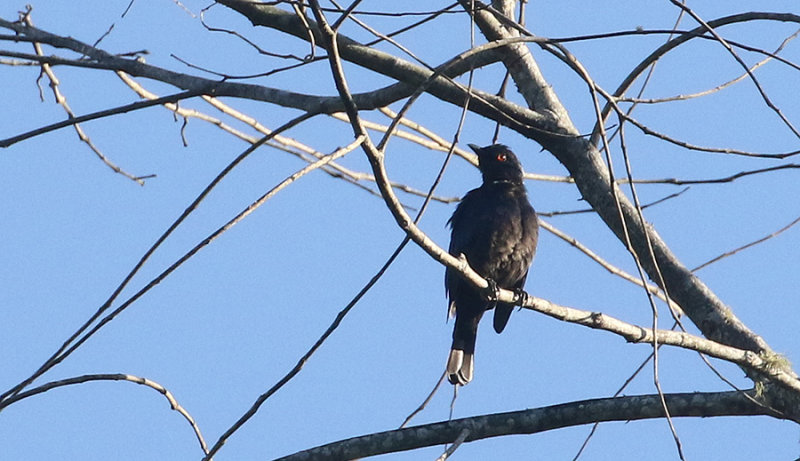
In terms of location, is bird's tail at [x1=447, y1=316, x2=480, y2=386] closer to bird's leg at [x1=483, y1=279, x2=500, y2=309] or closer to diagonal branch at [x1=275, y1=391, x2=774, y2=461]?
bird's leg at [x1=483, y1=279, x2=500, y2=309]

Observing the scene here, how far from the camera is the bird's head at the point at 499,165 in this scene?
22.1ft

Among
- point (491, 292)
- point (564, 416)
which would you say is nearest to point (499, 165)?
point (491, 292)

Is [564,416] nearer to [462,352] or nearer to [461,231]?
[461,231]

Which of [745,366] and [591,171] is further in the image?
[591,171]

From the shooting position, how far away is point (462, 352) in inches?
259

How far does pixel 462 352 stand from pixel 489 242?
864 mm

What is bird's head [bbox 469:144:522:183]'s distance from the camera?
6730 mm

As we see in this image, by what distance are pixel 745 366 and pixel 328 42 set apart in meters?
2.14

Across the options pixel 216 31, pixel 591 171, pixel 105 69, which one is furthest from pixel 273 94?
pixel 591 171

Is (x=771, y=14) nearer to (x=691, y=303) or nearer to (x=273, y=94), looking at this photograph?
(x=691, y=303)

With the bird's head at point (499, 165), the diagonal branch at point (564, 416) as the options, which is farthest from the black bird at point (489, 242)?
the diagonal branch at point (564, 416)

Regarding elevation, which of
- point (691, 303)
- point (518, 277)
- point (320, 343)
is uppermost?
point (518, 277)

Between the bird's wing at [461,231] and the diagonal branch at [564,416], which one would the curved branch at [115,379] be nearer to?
the diagonal branch at [564,416]

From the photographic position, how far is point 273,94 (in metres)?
3.98
